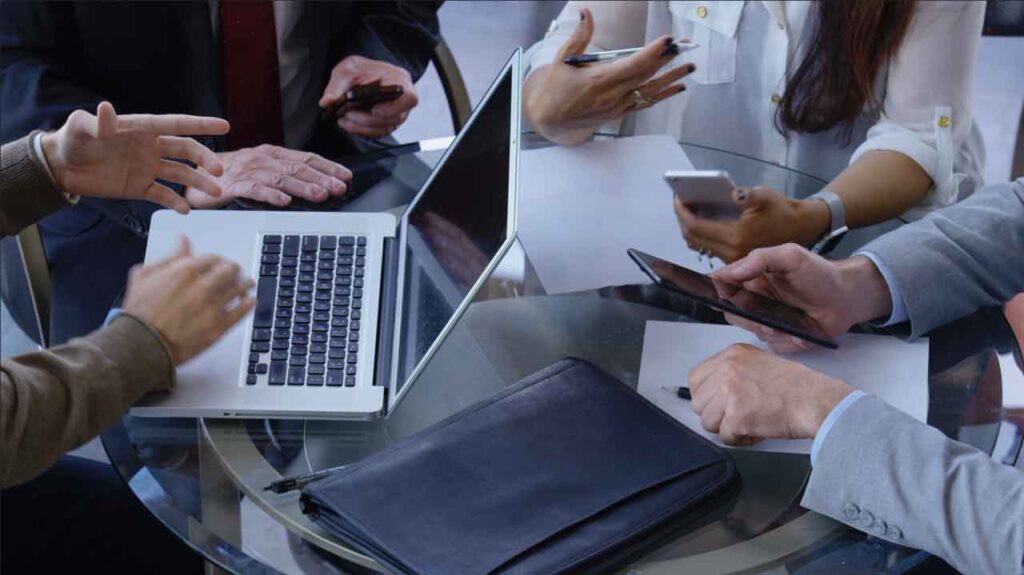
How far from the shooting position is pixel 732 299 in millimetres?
1194

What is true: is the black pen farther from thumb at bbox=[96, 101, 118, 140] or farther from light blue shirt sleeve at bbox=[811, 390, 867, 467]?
thumb at bbox=[96, 101, 118, 140]

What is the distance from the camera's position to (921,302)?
121cm

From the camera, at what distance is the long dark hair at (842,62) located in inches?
62.0

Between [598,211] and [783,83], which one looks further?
[783,83]

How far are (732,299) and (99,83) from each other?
989mm

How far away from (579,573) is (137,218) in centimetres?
91

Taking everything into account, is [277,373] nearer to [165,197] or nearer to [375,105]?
[165,197]

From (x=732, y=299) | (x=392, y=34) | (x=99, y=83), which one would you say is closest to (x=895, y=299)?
(x=732, y=299)

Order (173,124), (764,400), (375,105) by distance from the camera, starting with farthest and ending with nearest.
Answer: (375,105)
(173,124)
(764,400)

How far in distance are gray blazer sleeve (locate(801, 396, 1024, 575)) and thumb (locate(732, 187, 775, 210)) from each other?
426mm

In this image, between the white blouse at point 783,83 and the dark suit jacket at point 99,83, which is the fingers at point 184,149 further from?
the white blouse at point 783,83

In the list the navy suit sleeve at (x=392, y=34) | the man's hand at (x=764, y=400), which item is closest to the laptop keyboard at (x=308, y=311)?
the man's hand at (x=764, y=400)

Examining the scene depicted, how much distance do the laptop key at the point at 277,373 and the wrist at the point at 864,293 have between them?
570 millimetres

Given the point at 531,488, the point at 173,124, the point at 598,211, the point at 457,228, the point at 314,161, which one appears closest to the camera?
the point at 531,488
